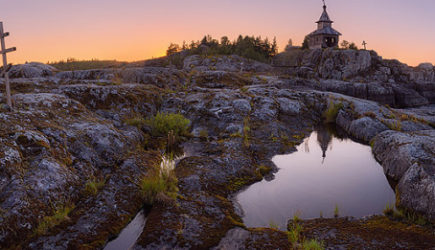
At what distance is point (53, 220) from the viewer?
596 cm

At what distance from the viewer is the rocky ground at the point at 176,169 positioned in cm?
588

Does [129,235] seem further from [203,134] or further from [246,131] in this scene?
[246,131]

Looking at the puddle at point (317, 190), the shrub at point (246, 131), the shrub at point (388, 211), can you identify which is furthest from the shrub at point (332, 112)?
the shrub at point (388, 211)

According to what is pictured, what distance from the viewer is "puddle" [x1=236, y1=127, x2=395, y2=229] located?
7582 mm

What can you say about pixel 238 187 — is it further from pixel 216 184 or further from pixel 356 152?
pixel 356 152

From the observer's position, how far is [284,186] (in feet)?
30.6

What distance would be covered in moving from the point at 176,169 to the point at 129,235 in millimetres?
3717

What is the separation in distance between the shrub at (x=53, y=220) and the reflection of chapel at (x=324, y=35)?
2503 inches

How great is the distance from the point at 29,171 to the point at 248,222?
6.16m

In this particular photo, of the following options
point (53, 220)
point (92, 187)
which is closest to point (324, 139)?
point (92, 187)

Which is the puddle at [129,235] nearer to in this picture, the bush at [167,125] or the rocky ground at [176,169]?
the rocky ground at [176,169]

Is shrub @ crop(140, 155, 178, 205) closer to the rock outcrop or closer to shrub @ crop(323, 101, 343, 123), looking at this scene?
the rock outcrop

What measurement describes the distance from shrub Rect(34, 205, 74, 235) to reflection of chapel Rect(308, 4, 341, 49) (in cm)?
6356

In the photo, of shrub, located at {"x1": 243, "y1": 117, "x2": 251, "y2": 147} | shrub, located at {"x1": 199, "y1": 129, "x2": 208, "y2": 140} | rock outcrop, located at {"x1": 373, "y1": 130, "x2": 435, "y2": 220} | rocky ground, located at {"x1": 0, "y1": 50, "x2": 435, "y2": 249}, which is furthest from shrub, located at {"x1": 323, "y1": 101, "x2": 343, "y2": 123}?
shrub, located at {"x1": 199, "y1": 129, "x2": 208, "y2": 140}
